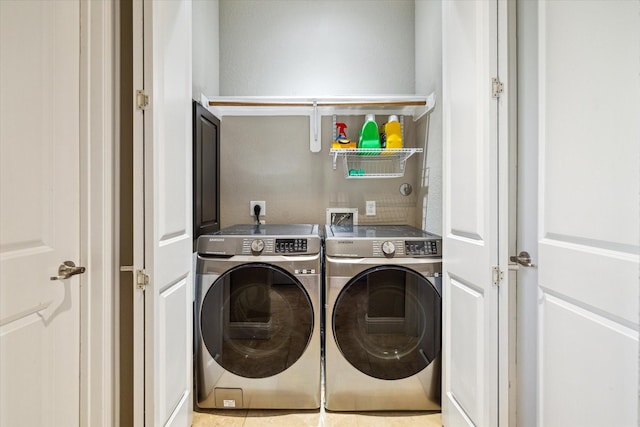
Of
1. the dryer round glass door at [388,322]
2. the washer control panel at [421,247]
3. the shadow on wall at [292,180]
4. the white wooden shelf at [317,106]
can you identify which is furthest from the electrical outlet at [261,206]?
the washer control panel at [421,247]

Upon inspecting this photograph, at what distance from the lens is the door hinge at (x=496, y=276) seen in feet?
3.80

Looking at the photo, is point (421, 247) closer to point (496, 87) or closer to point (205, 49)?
point (496, 87)

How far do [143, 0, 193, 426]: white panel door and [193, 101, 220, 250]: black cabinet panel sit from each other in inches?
11.1

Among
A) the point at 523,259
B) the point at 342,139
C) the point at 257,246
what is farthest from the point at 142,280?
the point at 342,139

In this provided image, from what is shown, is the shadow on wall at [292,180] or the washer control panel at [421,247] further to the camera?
the shadow on wall at [292,180]

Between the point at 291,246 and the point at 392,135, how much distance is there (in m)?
1.01

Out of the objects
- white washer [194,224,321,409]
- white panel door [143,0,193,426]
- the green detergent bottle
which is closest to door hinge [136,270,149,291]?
white panel door [143,0,193,426]

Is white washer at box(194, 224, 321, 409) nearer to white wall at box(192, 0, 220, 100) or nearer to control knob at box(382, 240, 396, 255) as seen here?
control knob at box(382, 240, 396, 255)

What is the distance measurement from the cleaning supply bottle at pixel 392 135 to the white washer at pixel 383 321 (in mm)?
700
